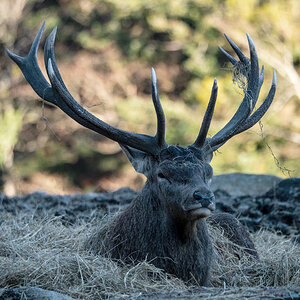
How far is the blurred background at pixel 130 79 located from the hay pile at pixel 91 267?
415 inches

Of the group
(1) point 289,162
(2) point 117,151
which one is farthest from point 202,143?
(2) point 117,151

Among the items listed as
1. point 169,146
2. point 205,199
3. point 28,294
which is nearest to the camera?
point 28,294

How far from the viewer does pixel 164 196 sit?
460 cm

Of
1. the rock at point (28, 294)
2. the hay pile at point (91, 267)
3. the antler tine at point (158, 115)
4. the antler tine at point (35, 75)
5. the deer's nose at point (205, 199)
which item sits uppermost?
the antler tine at point (35, 75)

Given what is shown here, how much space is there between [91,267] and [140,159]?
96cm

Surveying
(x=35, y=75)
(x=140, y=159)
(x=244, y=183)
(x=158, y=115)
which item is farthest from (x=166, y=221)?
(x=244, y=183)

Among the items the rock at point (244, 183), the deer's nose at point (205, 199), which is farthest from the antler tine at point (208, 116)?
the rock at point (244, 183)

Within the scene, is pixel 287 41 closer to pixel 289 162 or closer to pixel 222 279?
pixel 289 162

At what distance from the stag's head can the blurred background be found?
36.1 ft

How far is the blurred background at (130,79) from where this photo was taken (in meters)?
17.3

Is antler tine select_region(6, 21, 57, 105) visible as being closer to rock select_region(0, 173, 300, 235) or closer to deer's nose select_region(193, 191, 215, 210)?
deer's nose select_region(193, 191, 215, 210)

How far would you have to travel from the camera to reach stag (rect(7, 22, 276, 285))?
4.48 m

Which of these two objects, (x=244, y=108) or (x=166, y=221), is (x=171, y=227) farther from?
(x=244, y=108)

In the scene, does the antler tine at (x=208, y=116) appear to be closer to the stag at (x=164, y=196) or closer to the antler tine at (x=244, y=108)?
the stag at (x=164, y=196)
